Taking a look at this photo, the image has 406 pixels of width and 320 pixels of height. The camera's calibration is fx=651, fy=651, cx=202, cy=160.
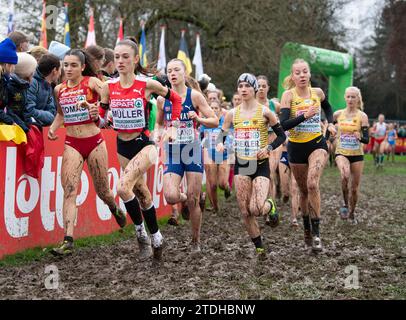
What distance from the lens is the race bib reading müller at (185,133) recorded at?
7695mm

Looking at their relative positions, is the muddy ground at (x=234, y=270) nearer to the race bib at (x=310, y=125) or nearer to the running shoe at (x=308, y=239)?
the running shoe at (x=308, y=239)

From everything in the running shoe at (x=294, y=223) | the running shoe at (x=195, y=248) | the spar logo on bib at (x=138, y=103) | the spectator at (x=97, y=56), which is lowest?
the running shoe at (x=195, y=248)

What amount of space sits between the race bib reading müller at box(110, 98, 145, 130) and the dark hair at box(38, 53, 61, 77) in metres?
1.24

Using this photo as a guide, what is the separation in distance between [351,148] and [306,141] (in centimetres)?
341

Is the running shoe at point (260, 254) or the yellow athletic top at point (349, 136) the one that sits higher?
the yellow athletic top at point (349, 136)

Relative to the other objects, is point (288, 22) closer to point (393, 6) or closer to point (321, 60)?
point (321, 60)

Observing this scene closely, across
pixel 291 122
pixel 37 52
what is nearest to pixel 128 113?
pixel 291 122

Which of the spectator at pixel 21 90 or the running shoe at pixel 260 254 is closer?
the spectator at pixel 21 90

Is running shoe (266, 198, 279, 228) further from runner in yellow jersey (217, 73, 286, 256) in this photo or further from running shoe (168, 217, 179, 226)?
running shoe (168, 217, 179, 226)

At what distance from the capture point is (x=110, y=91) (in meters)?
6.92

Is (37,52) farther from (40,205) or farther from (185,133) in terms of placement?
(185,133)

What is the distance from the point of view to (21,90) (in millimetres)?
7035

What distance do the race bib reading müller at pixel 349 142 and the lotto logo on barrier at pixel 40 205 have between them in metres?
4.19

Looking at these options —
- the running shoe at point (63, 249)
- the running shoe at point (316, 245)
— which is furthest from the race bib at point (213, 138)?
the running shoe at point (63, 249)
